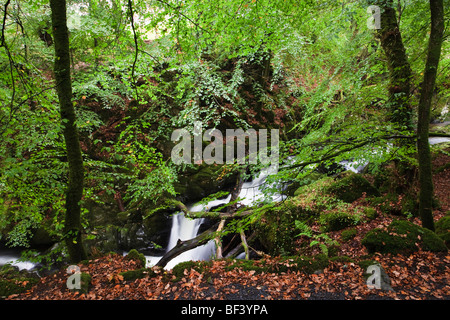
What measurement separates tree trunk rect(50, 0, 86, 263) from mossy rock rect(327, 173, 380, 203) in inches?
290

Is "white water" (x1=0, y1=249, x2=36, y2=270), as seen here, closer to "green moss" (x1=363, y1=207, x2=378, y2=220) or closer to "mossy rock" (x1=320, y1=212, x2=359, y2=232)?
"mossy rock" (x1=320, y1=212, x2=359, y2=232)

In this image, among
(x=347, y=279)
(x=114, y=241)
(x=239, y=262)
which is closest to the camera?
(x=347, y=279)

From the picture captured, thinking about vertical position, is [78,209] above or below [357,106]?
below

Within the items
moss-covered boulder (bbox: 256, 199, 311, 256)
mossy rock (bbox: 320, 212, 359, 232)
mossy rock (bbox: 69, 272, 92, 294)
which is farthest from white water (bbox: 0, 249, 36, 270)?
mossy rock (bbox: 320, 212, 359, 232)

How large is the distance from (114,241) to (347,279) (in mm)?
7677

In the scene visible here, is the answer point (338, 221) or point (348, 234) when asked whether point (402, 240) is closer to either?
point (348, 234)

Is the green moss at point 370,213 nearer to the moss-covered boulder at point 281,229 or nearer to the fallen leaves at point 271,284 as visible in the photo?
the moss-covered boulder at point 281,229

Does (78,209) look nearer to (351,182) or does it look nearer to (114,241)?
(114,241)

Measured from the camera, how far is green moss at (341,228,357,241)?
5.19 m

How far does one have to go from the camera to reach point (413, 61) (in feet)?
16.5

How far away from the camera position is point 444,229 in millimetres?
4375

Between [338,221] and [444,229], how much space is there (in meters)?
2.09
